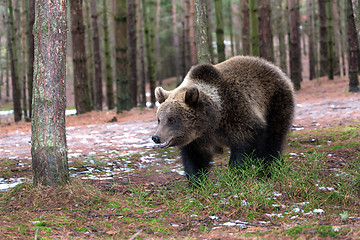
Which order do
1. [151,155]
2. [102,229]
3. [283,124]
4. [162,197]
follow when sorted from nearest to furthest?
1. [102,229]
2. [162,197]
3. [283,124]
4. [151,155]

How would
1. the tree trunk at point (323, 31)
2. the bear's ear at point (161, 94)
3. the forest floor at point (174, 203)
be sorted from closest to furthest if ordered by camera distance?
the forest floor at point (174, 203) < the bear's ear at point (161, 94) < the tree trunk at point (323, 31)

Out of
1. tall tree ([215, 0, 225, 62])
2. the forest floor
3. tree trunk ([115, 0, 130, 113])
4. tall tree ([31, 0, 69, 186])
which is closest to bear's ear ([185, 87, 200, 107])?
the forest floor

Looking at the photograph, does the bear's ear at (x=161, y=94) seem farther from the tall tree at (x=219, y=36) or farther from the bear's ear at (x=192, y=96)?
the tall tree at (x=219, y=36)

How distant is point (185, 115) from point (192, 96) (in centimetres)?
27

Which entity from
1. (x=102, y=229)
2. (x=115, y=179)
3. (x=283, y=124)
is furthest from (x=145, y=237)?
(x=283, y=124)

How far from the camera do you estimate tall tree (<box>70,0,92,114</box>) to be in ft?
50.5

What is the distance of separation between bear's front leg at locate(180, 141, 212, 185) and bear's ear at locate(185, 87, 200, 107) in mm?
601

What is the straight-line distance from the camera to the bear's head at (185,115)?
5102mm

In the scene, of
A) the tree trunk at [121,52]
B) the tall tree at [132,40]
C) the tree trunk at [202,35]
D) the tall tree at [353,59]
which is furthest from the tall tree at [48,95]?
the tall tree at [132,40]

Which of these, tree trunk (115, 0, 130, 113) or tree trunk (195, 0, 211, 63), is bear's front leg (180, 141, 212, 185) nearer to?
tree trunk (195, 0, 211, 63)

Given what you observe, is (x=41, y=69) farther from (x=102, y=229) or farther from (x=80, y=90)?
(x=80, y=90)

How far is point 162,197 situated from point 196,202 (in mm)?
570

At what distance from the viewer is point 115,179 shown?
6047 millimetres

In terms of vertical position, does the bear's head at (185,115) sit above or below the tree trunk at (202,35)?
below
